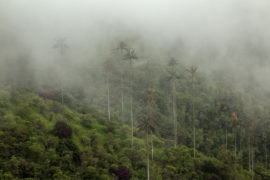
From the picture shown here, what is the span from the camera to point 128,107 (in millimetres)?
73250

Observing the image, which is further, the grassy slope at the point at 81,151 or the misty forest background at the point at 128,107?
the misty forest background at the point at 128,107

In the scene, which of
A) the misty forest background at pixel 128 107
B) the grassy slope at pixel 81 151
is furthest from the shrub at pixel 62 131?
the grassy slope at pixel 81 151

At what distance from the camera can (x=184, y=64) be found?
10738 cm

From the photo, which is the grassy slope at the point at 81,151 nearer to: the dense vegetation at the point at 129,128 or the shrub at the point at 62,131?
the dense vegetation at the point at 129,128

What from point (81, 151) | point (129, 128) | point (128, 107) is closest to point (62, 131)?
point (81, 151)

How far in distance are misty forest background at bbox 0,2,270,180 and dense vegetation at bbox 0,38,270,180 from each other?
0.83 ft

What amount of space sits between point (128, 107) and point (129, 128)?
50.4ft

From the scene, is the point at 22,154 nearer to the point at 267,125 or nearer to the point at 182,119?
the point at 182,119

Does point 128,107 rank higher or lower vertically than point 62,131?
higher

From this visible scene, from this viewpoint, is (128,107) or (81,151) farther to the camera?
(128,107)

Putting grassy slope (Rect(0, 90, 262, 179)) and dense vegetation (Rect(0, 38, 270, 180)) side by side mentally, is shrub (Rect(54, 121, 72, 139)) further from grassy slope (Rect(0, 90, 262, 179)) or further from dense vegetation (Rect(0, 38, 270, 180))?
grassy slope (Rect(0, 90, 262, 179))

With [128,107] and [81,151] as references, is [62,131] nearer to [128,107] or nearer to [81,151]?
[81,151]

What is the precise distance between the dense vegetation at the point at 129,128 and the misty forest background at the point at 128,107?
9.9 inches

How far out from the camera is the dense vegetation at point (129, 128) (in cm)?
3653
